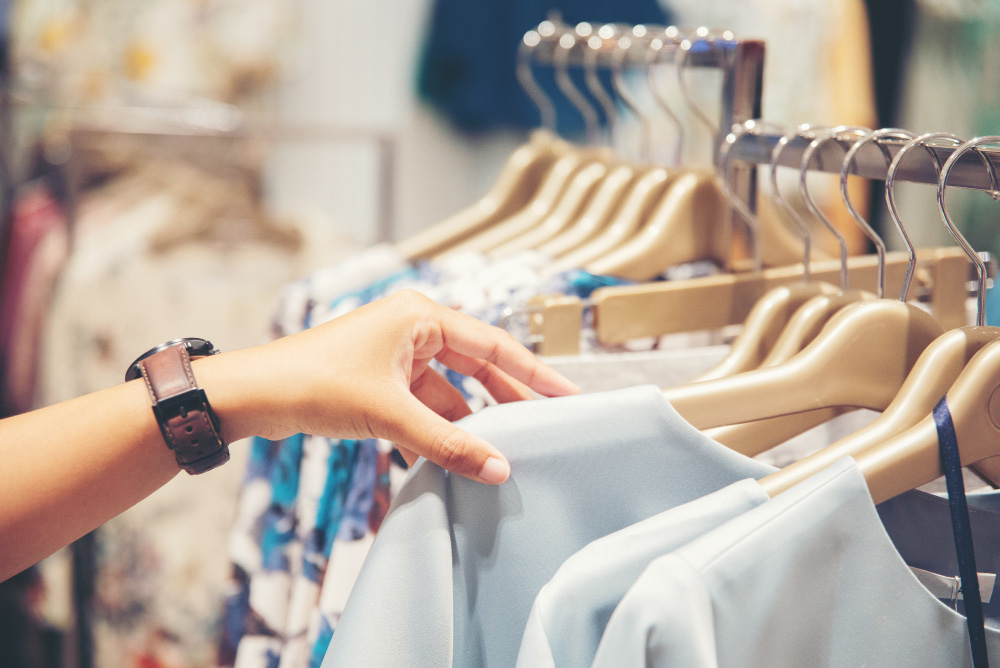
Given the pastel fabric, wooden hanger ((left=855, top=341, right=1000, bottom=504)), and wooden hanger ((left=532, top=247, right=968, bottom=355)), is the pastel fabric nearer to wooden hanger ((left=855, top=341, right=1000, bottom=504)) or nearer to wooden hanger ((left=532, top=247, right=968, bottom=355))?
wooden hanger ((left=532, top=247, right=968, bottom=355))

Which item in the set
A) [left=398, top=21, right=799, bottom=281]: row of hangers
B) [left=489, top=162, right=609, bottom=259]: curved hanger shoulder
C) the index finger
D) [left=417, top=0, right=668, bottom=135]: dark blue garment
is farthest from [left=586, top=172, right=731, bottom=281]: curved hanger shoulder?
[left=417, top=0, right=668, bottom=135]: dark blue garment

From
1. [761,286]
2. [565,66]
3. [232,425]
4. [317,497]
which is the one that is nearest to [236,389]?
[232,425]

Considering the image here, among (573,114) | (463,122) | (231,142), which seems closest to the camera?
(573,114)

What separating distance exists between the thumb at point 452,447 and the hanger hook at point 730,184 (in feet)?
1.21

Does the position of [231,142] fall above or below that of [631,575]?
above

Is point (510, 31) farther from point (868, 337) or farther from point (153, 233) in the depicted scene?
point (868, 337)

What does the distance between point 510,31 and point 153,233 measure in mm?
768

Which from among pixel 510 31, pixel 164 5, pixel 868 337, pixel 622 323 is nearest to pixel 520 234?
pixel 622 323

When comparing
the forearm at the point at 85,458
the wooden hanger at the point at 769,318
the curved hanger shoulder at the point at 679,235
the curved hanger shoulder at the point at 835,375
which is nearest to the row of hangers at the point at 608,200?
the curved hanger shoulder at the point at 679,235

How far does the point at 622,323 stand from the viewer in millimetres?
642

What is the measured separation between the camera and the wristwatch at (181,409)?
0.41m

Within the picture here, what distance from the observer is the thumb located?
39 centimetres

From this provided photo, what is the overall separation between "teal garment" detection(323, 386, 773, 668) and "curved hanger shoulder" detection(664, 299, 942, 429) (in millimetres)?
30

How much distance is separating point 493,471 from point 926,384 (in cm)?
25
